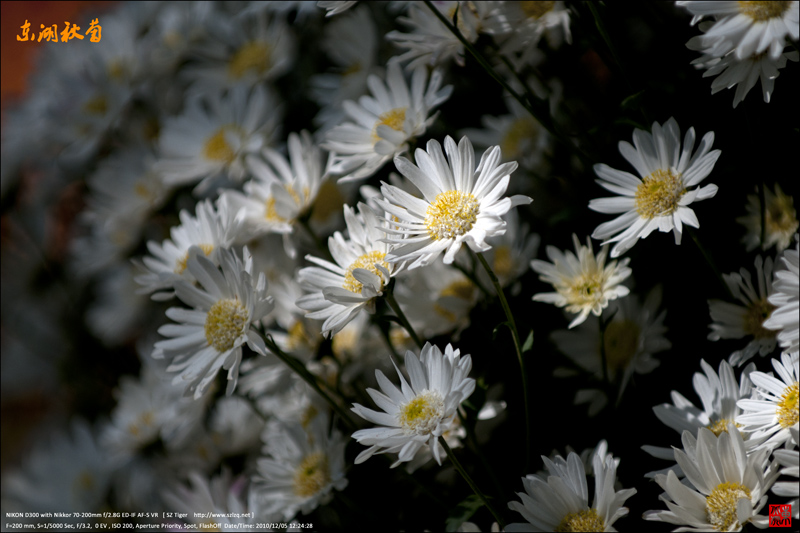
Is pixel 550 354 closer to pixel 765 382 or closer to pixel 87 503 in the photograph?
pixel 765 382

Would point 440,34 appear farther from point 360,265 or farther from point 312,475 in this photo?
point 312,475

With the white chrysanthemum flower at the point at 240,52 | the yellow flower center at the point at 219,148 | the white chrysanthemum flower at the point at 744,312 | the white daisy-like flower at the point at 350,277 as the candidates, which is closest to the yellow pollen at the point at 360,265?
the white daisy-like flower at the point at 350,277

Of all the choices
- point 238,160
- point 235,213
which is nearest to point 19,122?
point 238,160

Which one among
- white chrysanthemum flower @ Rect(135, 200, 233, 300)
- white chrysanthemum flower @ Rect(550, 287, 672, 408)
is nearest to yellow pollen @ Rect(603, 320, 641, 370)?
white chrysanthemum flower @ Rect(550, 287, 672, 408)

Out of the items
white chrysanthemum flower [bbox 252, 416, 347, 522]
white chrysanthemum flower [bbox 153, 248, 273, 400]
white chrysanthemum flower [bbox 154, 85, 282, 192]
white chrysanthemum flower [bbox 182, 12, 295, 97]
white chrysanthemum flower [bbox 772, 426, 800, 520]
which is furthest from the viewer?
white chrysanthemum flower [bbox 182, 12, 295, 97]

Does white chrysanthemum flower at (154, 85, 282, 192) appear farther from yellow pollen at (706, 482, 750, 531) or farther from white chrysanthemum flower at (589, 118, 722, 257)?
yellow pollen at (706, 482, 750, 531)

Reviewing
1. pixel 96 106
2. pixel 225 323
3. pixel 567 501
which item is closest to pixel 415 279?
pixel 225 323
